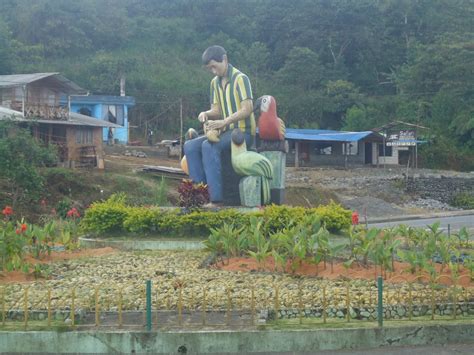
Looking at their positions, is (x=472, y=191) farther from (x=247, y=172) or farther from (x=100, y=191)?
(x=247, y=172)

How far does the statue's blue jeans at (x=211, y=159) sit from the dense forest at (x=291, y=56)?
33.6 m

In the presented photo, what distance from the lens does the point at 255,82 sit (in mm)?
64125

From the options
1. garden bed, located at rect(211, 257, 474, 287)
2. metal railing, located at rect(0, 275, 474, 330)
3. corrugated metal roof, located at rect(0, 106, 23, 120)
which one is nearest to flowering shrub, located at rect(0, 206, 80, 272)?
metal railing, located at rect(0, 275, 474, 330)

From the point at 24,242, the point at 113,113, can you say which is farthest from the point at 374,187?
the point at 24,242

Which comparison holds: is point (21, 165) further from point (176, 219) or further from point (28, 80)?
point (176, 219)

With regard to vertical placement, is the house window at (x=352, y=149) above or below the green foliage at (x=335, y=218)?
above

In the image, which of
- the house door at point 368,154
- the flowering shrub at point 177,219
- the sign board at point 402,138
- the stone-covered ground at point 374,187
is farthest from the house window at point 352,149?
the flowering shrub at point 177,219

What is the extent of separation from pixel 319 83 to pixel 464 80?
41.8 ft

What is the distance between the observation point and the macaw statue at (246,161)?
20156 millimetres

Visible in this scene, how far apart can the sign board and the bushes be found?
27.5 m

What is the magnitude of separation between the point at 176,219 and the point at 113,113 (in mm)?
32160

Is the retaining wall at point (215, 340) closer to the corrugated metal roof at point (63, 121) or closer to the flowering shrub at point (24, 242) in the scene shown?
the flowering shrub at point (24, 242)

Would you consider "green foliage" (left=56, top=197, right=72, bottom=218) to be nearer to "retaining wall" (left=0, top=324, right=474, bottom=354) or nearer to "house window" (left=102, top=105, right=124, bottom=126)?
"retaining wall" (left=0, top=324, right=474, bottom=354)

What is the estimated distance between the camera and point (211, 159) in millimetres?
20516
